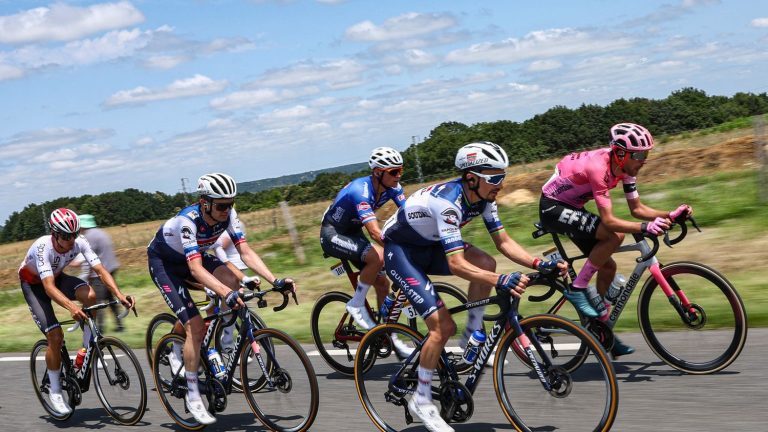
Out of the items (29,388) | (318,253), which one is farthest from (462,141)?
(29,388)

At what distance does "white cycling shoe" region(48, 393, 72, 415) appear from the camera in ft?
25.9

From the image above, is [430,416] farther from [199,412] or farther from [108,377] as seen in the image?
[108,377]

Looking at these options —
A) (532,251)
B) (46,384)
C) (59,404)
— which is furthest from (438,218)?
(532,251)

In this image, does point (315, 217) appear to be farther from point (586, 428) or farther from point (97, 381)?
point (586, 428)

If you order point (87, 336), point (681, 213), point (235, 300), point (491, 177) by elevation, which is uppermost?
point (491, 177)

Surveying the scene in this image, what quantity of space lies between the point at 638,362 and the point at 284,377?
3044 millimetres

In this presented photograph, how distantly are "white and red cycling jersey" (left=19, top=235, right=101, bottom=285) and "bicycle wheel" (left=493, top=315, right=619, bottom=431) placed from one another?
4.68 m

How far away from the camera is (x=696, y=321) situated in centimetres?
634

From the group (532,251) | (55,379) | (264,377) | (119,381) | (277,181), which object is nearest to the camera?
(264,377)

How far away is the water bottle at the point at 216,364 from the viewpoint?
6.76m

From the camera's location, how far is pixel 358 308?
26.0 feet

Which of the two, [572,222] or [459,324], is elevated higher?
[572,222]

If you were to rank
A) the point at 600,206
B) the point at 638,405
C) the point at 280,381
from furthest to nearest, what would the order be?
the point at 600,206, the point at 280,381, the point at 638,405

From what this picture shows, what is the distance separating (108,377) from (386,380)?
291 centimetres
